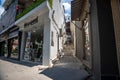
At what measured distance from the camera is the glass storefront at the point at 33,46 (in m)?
11.1

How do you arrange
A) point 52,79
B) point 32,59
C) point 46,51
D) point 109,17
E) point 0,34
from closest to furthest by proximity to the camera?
point 109,17 < point 52,79 < point 46,51 < point 32,59 < point 0,34

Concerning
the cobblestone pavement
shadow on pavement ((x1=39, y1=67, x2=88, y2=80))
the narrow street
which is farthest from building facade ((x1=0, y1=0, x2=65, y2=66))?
shadow on pavement ((x1=39, y1=67, x2=88, y2=80))

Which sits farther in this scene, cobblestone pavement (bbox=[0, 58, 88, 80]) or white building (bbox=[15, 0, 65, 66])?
white building (bbox=[15, 0, 65, 66])

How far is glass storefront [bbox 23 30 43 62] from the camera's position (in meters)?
11.1

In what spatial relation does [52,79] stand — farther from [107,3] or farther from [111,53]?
[107,3]

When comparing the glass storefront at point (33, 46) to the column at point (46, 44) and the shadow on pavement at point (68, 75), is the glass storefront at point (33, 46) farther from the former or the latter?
the shadow on pavement at point (68, 75)

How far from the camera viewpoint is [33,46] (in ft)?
40.0

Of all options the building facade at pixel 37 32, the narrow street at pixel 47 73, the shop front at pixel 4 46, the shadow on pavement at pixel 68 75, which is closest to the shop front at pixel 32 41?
the building facade at pixel 37 32

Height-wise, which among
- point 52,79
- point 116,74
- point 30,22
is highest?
point 30,22

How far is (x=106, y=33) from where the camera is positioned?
4.22 metres

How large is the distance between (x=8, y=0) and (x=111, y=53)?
18.4 m

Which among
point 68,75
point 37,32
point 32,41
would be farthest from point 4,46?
point 68,75

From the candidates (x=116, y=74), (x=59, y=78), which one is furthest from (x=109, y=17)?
(x=59, y=78)

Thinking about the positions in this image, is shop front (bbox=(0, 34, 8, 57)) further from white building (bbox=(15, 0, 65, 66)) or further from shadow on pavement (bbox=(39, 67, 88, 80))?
shadow on pavement (bbox=(39, 67, 88, 80))
